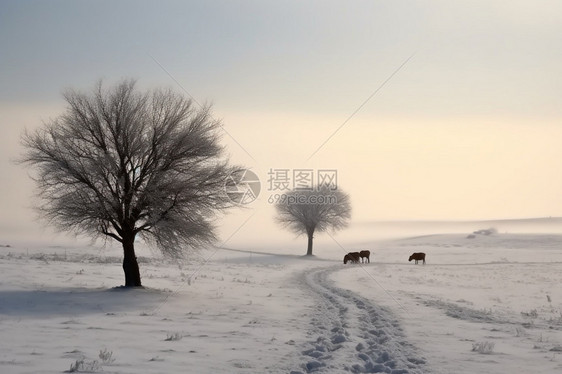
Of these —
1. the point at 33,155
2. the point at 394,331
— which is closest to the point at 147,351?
the point at 394,331

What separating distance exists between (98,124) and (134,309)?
8621 millimetres

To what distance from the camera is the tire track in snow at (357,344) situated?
978 cm

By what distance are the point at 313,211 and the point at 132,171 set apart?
54.0 metres

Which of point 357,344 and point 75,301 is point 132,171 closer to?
point 75,301

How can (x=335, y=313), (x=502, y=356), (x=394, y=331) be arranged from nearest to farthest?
(x=502, y=356) → (x=394, y=331) → (x=335, y=313)

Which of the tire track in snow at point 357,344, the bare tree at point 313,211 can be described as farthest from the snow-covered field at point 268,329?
the bare tree at point 313,211

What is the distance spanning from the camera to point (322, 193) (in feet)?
260

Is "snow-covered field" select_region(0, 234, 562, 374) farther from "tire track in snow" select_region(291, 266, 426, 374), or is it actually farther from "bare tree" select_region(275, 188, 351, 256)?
"bare tree" select_region(275, 188, 351, 256)

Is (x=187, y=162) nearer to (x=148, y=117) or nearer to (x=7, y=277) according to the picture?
(x=148, y=117)

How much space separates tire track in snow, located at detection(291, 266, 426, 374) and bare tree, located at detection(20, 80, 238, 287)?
7.35m

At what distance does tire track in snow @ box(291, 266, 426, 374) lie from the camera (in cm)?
Answer: 978

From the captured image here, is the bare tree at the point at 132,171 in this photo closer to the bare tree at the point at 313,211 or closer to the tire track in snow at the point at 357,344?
the tire track in snow at the point at 357,344

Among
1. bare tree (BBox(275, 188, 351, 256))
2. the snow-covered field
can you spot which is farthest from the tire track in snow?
bare tree (BBox(275, 188, 351, 256))

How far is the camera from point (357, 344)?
38.3ft
